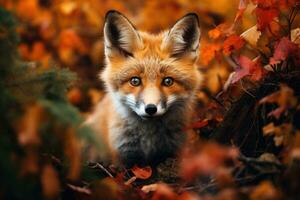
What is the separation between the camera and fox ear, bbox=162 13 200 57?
5598mm

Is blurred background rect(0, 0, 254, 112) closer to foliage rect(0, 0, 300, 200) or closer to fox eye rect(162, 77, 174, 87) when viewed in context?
fox eye rect(162, 77, 174, 87)

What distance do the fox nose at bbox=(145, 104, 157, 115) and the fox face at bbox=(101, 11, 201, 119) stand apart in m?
0.09

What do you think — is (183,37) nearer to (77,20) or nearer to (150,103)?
(150,103)

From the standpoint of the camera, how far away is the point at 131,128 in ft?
18.4

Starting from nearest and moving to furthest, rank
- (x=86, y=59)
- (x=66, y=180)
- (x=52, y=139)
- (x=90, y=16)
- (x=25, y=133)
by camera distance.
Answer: (x=25, y=133), (x=52, y=139), (x=66, y=180), (x=90, y=16), (x=86, y=59)

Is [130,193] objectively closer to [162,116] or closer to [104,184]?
[104,184]

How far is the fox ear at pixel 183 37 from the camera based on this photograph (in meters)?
5.60

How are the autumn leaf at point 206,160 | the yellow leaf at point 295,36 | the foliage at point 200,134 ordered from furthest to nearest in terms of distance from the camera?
the yellow leaf at point 295,36
the foliage at point 200,134
the autumn leaf at point 206,160

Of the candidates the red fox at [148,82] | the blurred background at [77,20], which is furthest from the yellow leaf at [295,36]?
the blurred background at [77,20]

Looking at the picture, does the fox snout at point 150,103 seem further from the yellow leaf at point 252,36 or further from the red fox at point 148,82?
the yellow leaf at point 252,36

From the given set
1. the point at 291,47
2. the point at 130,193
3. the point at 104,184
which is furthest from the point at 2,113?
the point at 291,47

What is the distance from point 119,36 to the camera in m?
5.70

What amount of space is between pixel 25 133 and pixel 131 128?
243 cm

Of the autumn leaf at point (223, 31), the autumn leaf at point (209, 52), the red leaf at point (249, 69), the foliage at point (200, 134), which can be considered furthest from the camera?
the autumn leaf at point (209, 52)
